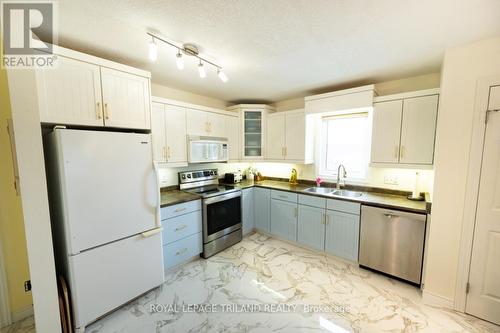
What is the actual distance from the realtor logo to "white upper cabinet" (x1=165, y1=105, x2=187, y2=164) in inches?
47.5

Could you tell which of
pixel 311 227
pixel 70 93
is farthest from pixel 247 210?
pixel 70 93

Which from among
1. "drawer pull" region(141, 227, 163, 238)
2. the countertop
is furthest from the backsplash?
"drawer pull" region(141, 227, 163, 238)

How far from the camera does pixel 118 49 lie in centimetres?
181

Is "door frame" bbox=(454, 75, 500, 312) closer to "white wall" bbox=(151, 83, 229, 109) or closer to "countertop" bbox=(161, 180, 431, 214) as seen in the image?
"countertop" bbox=(161, 180, 431, 214)

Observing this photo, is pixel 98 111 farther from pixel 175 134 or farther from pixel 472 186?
pixel 472 186

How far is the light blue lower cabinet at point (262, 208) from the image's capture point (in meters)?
3.36

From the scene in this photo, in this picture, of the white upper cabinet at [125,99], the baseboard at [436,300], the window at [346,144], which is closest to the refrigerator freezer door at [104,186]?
the white upper cabinet at [125,99]

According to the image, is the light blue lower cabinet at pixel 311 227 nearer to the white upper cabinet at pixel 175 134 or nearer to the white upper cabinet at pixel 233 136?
the white upper cabinet at pixel 233 136

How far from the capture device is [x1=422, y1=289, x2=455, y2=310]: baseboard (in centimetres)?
187

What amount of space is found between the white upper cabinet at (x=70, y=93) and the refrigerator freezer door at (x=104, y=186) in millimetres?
199

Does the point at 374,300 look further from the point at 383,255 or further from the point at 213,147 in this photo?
the point at 213,147

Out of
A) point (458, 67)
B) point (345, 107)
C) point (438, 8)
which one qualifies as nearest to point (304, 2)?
point (438, 8)

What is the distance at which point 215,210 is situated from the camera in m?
2.83

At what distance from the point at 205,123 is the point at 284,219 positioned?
194 centimetres
